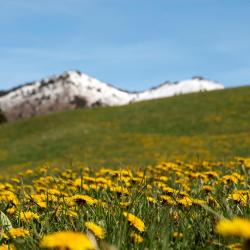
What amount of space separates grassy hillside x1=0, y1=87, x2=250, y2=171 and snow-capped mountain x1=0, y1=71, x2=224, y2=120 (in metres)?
109

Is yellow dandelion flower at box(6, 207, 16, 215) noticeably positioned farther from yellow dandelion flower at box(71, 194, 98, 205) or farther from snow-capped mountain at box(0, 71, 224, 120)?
snow-capped mountain at box(0, 71, 224, 120)

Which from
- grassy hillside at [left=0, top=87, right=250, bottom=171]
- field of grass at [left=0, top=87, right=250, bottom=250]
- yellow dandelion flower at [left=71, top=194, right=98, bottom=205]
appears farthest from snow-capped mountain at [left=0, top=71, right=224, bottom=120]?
yellow dandelion flower at [left=71, top=194, right=98, bottom=205]

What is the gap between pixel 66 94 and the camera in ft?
554

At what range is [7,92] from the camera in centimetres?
17125

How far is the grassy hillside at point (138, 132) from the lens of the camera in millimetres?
26281

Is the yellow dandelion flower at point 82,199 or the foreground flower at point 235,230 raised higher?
the foreground flower at point 235,230

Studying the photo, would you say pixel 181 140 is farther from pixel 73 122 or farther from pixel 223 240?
pixel 223 240

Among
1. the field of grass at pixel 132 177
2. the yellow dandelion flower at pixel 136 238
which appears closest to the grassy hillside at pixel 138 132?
the field of grass at pixel 132 177

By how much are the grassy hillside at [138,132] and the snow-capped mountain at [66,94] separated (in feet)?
356

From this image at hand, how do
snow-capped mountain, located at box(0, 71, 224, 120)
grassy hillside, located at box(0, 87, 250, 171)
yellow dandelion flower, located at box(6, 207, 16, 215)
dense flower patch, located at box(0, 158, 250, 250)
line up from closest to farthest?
dense flower patch, located at box(0, 158, 250, 250), yellow dandelion flower, located at box(6, 207, 16, 215), grassy hillside, located at box(0, 87, 250, 171), snow-capped mountain, located at box(0, 71, 224, 120)

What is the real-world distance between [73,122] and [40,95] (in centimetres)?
12605

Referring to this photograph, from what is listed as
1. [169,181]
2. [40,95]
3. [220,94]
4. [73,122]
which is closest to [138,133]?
[73,122]

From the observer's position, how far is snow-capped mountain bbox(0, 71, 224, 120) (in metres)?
158

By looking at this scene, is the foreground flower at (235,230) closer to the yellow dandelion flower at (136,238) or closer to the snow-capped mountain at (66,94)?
the yellow dandelion flower at (136,238)
